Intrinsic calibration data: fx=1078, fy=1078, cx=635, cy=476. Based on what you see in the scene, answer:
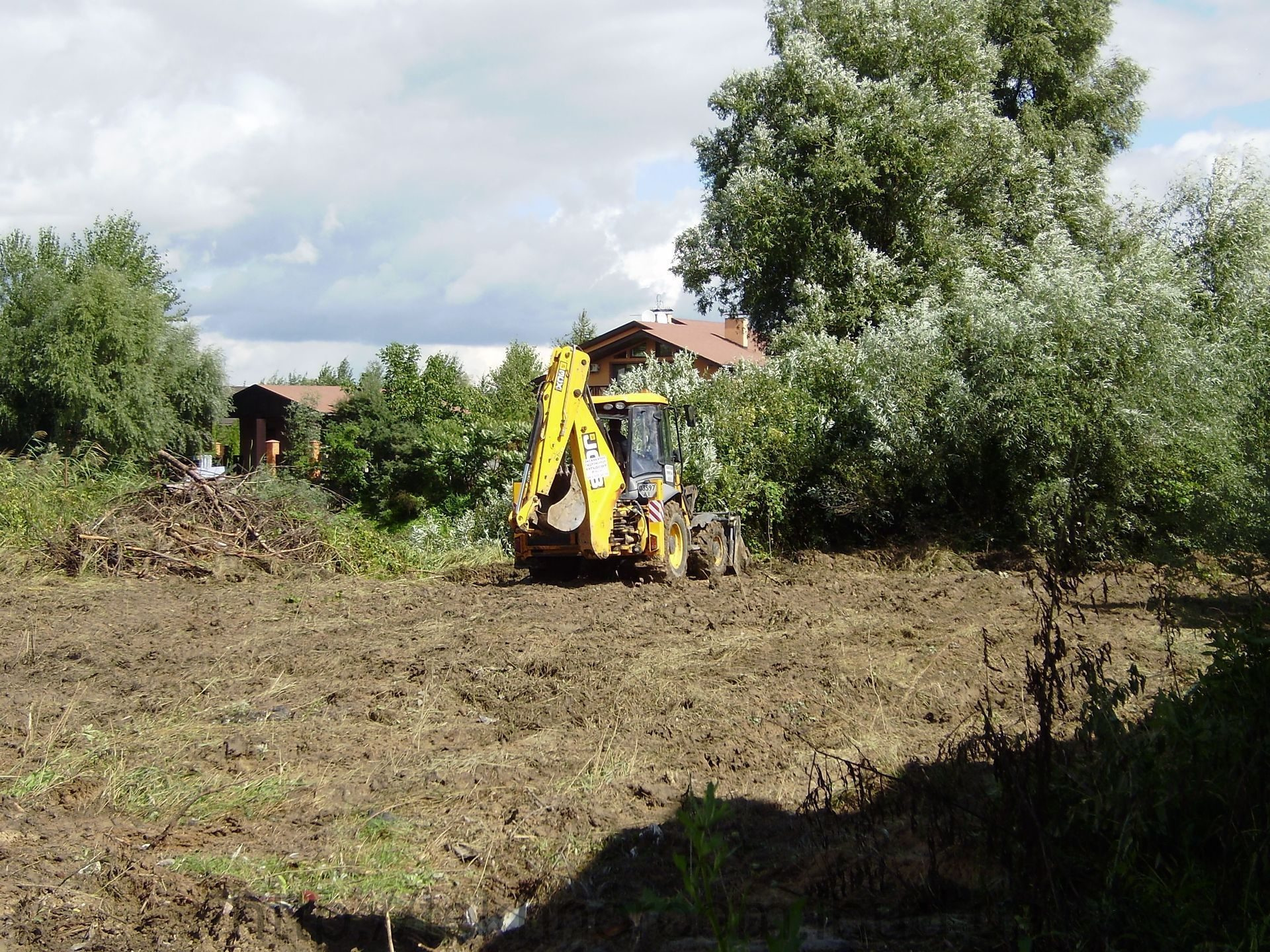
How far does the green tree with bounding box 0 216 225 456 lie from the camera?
33.2m

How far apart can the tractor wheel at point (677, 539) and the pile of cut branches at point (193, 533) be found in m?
4.73

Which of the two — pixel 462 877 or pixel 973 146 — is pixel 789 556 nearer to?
pixel 973 146

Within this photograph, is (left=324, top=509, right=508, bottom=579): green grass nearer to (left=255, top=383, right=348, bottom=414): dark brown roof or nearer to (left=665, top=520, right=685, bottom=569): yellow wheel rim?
(left=665, top=520, right=685, bottom=569): yellow wheel rim

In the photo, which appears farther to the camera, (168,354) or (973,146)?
(168,354)

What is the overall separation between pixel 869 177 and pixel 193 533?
1393 cm

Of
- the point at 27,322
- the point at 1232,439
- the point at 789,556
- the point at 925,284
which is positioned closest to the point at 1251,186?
the point at 925,284

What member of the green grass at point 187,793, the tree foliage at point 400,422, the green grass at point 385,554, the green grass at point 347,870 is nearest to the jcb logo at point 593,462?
A: the green grass at point 385,554

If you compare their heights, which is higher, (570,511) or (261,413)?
(261,413)

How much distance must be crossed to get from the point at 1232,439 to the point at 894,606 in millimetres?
4398

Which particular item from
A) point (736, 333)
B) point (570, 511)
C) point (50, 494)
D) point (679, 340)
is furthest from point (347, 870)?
point (736, 333)

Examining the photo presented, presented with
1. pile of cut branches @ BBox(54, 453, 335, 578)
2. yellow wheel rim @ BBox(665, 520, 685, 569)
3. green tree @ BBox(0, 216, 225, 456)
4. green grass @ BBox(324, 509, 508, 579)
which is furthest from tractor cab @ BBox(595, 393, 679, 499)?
green tree @ BBox(0, 216, 225, 456)

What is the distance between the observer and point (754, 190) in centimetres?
2167

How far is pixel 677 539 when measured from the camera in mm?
14125

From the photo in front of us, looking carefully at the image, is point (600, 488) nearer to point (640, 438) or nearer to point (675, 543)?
point (640, 438)
